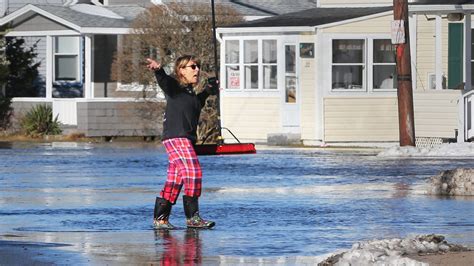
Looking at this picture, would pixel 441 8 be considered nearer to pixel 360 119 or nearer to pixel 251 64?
pixel 360 119

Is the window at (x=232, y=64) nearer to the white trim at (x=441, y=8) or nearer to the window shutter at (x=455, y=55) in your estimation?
the window shutter at (x=455, y=55)

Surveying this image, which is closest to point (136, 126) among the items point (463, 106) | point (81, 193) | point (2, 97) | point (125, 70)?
point (125, 70)

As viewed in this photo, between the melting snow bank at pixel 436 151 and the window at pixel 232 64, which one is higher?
the window at pixel 232 64

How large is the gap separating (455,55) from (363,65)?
7.10ft

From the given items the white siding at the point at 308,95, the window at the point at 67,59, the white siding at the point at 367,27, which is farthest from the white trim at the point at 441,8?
the window at the point at 67,59

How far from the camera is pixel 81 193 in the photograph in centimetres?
2116

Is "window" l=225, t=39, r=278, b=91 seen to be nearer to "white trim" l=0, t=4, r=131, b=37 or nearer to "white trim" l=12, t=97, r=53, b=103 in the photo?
"white trim" l=0, t=4, r=131, b=37

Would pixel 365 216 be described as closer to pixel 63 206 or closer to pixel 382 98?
pixel 63 206

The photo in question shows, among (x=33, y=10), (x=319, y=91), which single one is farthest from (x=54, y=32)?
(x=319, y=91)

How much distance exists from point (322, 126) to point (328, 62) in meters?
1.59

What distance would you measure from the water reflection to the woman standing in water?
1.00 feet

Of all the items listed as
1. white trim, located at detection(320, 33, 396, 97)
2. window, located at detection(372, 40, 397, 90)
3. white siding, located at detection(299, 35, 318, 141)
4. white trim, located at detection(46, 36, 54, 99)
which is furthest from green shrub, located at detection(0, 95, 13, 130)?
window, located at detection(372, 40, 397, 90)

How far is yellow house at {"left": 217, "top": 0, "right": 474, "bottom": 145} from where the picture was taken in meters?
35.0

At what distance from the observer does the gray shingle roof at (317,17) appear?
3734 cm
